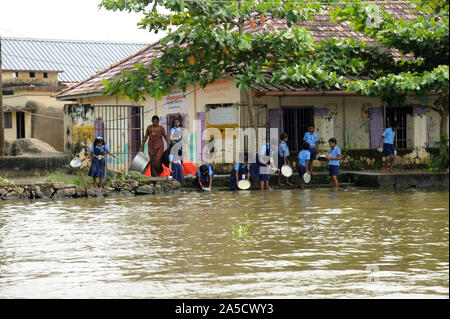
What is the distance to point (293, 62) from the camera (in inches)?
785

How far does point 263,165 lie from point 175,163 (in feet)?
7.19

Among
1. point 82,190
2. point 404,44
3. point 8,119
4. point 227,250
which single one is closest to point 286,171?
point 404,44

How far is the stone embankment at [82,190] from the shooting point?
17172 mm

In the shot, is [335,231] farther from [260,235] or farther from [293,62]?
[293,62]

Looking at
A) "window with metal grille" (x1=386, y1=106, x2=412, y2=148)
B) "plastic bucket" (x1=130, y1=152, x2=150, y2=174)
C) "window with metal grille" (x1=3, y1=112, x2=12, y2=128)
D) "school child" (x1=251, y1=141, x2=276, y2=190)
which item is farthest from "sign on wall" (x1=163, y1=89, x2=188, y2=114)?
"window with metal grille" (x1=3, y1=112, x2=12, y2=128)

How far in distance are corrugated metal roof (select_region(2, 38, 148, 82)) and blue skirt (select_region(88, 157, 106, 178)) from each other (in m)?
19.4

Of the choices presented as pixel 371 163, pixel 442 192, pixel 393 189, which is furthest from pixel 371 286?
pixel 371 163

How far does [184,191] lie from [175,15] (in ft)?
15.2

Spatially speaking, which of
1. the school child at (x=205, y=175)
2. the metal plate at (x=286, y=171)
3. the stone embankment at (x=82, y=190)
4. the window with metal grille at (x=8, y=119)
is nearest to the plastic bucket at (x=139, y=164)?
the stone embankment at (x=82, y=190)

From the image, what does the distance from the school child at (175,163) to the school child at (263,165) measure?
187cm

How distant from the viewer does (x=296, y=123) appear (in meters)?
22.4

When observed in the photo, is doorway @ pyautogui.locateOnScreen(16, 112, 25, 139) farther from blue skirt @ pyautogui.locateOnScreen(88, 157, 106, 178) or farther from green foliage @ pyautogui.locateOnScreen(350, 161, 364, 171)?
blue skirt @ pyautogui.locateOnScreen(88, 157, 106, 178)

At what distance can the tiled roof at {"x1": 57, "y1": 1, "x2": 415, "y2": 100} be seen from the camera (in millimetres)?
22578

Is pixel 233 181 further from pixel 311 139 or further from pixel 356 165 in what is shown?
pixel 356 165
